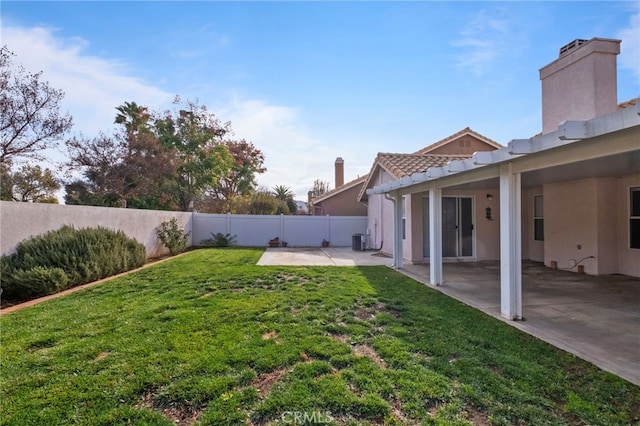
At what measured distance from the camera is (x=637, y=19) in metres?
8.08

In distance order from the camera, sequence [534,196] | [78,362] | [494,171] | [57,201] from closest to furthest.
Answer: [78,362], [494,171], [534,196], [57,201]

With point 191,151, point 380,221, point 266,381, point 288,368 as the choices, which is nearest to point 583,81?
point 380,221

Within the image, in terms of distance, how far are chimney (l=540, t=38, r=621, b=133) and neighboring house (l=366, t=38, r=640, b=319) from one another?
0.08ft

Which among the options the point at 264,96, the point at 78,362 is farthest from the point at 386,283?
the point at 264,96

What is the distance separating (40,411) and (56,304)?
420 centimetres

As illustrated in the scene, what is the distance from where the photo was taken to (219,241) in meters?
17.7

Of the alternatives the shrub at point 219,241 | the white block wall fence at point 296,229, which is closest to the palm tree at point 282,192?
the white block wall fence at point 296,229

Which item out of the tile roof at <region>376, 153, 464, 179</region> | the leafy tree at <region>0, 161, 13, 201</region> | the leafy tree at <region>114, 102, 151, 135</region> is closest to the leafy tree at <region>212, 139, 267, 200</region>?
the leafy tree at <region>114, 102, 151, 135</region>

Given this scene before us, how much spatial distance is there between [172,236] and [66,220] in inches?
239

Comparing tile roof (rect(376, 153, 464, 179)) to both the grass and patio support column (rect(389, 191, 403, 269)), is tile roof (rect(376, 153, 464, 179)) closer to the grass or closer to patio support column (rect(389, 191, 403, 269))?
patio support column (rect(389, 191, 403, 269))

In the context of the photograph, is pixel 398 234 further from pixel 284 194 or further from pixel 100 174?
pixel 284 194

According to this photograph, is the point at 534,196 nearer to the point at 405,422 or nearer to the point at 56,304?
the point at 405,422

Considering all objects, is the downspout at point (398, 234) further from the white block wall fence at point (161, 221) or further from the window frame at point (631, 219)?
the white block wall fence at point (161, 221)

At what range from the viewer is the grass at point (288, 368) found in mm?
2781
